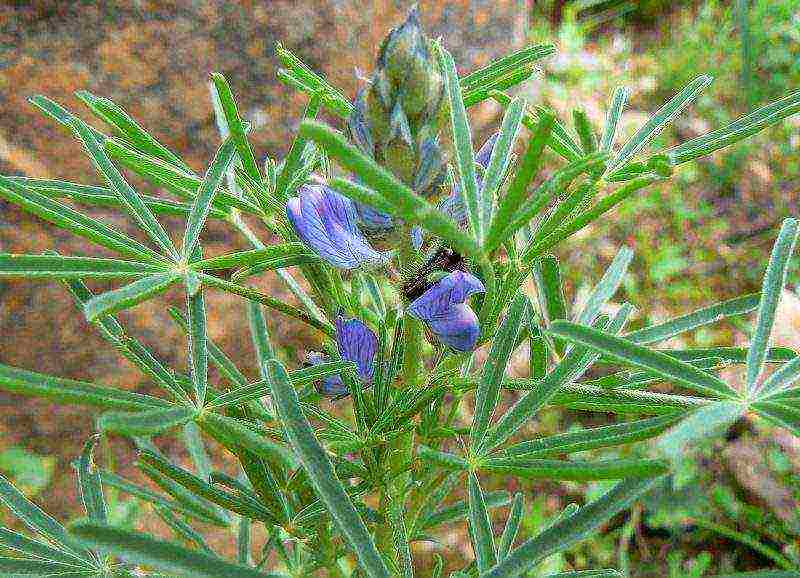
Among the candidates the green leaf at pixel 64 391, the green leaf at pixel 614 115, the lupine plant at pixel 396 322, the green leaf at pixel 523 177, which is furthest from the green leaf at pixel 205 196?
the green leaf at pixel 614 115

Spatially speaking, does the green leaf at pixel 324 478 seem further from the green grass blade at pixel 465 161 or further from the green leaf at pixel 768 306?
the green leaf at pixel 768 306

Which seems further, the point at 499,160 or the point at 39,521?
the point at 39,521

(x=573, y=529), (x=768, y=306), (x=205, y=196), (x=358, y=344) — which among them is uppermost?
(x=205, y=196)

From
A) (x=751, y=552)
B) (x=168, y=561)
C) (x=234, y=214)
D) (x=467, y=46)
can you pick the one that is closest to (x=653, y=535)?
(x=751, y=552)

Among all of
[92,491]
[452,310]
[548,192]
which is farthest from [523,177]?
[92,491]

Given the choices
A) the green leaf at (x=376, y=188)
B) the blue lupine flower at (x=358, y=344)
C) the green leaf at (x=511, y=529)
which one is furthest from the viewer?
the green leaf at (x=511, y=529)

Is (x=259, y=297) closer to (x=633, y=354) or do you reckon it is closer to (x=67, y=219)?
(x=67, y=219)

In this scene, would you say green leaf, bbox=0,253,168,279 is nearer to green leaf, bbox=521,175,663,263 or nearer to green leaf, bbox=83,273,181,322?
green leaf, bbox=83,273,181,322
